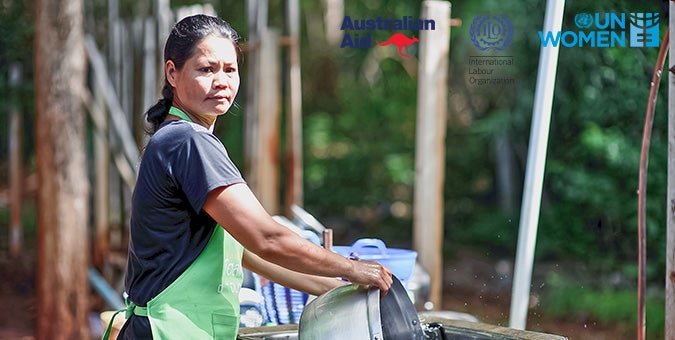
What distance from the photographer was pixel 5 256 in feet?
37.8

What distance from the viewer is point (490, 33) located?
5.02m

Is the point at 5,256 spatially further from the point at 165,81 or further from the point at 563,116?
the point at 165,81

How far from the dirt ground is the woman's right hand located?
19.2 ft

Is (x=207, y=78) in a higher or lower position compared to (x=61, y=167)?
higher

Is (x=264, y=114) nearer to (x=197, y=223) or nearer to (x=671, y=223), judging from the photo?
(x=671, y=223)

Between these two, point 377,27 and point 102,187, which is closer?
point 377,27

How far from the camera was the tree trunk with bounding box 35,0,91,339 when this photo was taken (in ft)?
22.1

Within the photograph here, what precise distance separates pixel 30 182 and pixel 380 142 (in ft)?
19.4

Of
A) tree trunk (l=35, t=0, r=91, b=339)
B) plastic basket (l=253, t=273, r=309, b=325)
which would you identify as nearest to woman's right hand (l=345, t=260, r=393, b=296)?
plastic basket (l=253, t=273, r=309, b=325)

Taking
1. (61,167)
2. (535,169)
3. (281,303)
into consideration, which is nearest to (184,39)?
(281,303)

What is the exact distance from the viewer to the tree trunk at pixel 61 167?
22.1 ft

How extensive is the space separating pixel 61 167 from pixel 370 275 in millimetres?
5021

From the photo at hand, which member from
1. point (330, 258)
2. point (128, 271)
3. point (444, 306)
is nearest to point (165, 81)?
point (128, 271)

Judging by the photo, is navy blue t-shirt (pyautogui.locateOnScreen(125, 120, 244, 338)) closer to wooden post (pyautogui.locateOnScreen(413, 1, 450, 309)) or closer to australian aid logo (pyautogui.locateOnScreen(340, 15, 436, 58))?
australian aid logo (pyautogui.locateOnScreen(340, 15, 436, 58))
